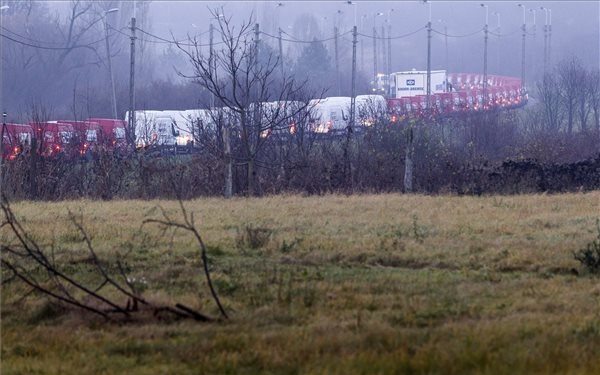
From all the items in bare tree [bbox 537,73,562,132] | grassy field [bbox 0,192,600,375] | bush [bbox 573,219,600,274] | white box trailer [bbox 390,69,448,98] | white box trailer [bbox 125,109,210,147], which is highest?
white box trailer [bbox 390,69,448,98]

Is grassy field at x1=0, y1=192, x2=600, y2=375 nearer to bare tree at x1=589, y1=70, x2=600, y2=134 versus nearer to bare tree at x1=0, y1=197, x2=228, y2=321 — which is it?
bare tree at x1=0, y1=197, x2=228, y2=321

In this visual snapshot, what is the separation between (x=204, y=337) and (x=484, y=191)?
14.2 metres

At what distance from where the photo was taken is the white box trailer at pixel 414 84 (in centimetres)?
5878

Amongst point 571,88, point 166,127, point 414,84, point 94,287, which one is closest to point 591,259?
point 94,287

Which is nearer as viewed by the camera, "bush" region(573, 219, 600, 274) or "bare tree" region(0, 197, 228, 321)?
"bare tree" region(0, 197, 228, 321)

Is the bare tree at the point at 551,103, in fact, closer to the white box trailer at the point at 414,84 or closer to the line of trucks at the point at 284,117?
A: the line of trucks at the point at 284,117

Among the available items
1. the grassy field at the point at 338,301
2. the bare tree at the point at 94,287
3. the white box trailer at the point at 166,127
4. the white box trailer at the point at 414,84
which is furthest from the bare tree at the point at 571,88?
the bare tree at the point at 94,287

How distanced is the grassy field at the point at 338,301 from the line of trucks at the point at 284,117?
10523 millimetres

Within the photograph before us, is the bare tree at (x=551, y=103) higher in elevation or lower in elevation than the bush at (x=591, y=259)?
higher

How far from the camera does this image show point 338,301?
821cm

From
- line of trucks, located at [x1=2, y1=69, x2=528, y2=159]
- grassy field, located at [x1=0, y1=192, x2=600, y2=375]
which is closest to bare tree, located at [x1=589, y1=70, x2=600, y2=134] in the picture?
line of trucks, located at [x1=2, y1=69, x2=528, y2=159]

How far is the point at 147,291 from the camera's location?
8570 millimetres

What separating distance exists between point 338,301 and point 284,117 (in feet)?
48.2

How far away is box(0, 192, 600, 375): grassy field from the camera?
6.44 metres
